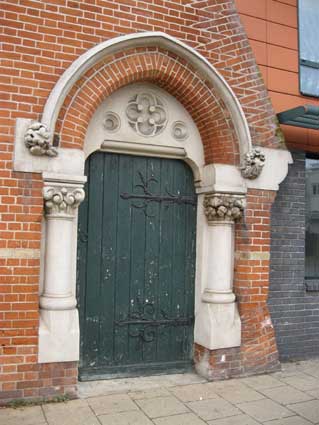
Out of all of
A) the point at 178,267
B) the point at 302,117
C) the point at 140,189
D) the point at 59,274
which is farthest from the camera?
the point at 302,117

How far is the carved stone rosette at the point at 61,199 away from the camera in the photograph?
4.48 m

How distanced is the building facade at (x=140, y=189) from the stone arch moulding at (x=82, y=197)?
1cm

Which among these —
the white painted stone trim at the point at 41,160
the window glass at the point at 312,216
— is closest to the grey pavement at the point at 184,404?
the window glass at the point at 312,216

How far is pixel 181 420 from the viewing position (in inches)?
163

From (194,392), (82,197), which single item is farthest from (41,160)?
(194,392)

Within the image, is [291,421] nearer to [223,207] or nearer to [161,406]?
[161,406]

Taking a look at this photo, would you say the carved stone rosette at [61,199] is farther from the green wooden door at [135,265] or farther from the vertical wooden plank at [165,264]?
the vertical wooden plank at [165,264]

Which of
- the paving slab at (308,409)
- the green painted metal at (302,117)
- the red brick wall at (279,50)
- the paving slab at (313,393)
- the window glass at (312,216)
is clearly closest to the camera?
the paving slab at (308,409)

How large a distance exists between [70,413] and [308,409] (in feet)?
7.34

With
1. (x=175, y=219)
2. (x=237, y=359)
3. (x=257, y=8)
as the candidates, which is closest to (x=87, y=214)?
(x=175, y=219)

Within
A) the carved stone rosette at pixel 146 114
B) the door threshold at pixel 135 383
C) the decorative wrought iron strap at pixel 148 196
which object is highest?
the carved stone rosette at pixel 146 114

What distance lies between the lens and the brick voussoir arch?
4.67m

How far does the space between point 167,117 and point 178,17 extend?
1097 mm

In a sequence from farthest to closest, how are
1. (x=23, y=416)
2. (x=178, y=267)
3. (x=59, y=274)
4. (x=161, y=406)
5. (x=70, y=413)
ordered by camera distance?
(x=178, y=267)
(x=59, y=274)
(x=161, y=406)
(x=70, y=413)
(x=23, y=416)
